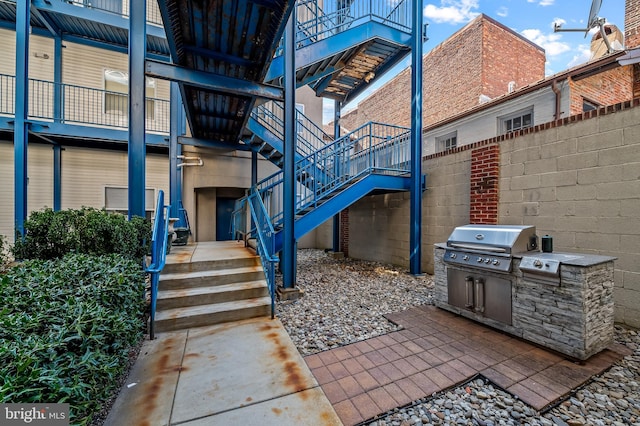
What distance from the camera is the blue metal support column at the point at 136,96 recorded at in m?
3.38

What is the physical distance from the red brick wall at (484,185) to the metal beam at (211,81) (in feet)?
11.9

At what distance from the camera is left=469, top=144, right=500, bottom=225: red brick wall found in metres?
4.50

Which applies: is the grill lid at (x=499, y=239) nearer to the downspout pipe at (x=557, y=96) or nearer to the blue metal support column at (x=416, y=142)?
the blue metal support column at (x=416, y=142)

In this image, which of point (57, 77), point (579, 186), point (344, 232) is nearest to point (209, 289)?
point (579, 186)

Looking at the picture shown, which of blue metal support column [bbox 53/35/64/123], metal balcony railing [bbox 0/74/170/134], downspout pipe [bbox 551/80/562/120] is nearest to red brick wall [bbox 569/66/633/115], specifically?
downspout pipe [bbox 551/80/562/120]

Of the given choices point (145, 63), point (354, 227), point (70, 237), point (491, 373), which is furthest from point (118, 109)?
point (491, 373)

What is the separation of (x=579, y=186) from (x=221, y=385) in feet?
15.7

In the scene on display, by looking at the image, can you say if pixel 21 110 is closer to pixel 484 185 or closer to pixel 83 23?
pixel 83 23

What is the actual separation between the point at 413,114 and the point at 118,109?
804cm

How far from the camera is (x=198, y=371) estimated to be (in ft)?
7.57

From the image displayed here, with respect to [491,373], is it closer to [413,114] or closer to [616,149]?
[616,149]

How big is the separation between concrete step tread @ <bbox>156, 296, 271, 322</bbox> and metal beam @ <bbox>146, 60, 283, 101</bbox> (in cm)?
294

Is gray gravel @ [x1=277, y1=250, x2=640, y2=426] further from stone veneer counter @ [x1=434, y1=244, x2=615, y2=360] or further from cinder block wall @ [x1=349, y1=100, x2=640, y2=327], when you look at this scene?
cinder block wall @ [x1=349, y1=100, x2=640, y2=327]

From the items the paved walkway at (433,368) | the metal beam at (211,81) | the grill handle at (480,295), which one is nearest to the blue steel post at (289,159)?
the metal beam at (211,81)
